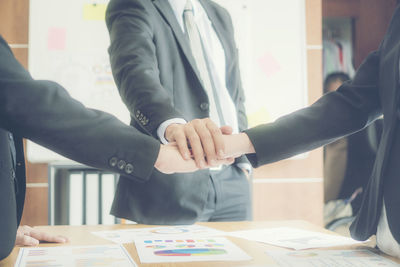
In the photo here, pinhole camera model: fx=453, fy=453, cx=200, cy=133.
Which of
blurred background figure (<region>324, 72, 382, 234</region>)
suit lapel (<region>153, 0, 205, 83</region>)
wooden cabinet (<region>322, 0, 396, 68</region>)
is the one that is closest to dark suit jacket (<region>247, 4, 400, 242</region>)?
suit lapel (<region>153, 0, 205, 83</region>)

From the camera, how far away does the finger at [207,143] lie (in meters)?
1.15

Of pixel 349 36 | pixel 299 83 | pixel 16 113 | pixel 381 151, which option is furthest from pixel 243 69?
pixel 16 113

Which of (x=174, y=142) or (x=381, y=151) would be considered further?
(x=174, y=142)

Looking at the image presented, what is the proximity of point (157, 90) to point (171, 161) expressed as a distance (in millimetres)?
281

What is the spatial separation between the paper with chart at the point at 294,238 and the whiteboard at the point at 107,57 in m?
1.76

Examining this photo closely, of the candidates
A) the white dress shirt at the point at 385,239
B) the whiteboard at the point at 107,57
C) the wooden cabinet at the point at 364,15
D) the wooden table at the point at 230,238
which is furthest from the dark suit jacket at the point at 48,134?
the wooden cabinet at the point at 364,15

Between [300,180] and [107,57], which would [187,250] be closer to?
[107,57]

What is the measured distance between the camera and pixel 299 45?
9.88 ft

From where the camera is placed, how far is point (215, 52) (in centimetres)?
171

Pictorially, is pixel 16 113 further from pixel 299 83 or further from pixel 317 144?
pixel 299 83

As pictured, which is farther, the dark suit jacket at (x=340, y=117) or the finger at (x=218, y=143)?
the finger at (x=218, y=143)

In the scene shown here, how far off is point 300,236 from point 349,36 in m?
3.20

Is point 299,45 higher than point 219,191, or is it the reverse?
point 299,45

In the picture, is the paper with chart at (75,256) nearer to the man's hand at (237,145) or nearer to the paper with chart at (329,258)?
the paper with chart at (329,258)
